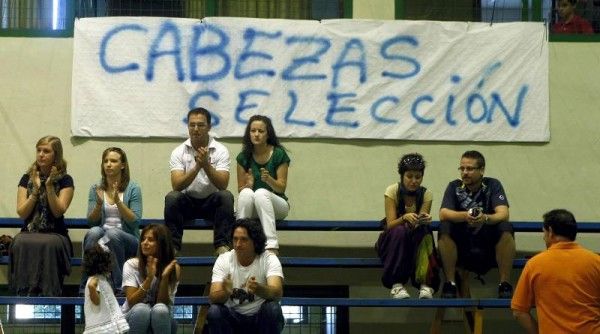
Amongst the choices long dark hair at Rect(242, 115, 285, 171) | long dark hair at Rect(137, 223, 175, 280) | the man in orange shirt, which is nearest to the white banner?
long dark hair at Rect(242, 115, 285, 171)

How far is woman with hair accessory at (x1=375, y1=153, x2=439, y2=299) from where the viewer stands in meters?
10.4

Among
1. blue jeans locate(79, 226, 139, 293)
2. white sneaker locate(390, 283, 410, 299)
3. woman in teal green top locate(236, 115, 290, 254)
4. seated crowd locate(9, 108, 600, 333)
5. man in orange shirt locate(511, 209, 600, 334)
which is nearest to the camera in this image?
man in orange shirt locate(511, 209, 600, 334)

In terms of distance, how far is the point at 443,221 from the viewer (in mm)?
10523

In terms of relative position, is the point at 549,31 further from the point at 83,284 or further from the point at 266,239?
the point at 83,284

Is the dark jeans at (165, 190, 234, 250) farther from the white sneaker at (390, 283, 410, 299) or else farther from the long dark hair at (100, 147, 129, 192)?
the white sneaker at (390, 283, 410, 299)

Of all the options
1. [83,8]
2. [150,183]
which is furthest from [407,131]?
[83,8]

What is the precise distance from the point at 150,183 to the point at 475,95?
114 inches

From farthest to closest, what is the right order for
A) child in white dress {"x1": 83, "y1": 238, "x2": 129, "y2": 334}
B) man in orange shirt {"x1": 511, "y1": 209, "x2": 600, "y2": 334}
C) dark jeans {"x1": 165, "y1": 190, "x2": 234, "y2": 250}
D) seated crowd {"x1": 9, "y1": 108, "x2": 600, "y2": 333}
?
dark jeans {"x1": 165, "y1": 190, "x2": 234, "y2": 250}, seated crowd {"x1": 9, "y1": 108, "x2": 600, "y2": 333}, child in white dress {"x1": 83, "y1": 238, "x2": 129, "y2": 334}, man in orange shirt {"x1": 511, "y1": 209, "x2": 600, "y2": 334}

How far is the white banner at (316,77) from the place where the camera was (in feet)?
38.2

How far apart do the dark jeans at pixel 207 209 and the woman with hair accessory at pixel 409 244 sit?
1.19m

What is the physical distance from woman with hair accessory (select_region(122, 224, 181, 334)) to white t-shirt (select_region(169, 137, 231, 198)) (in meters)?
1.20

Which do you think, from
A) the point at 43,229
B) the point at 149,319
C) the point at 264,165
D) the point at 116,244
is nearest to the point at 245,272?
the point at 149,319

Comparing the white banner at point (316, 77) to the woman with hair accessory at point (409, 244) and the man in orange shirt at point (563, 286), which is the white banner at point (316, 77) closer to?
the woman with hair accessory at point (409, 244)

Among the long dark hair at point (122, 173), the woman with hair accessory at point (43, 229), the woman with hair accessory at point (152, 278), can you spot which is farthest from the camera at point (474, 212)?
the woman with hair accessory at point (43, 229)
